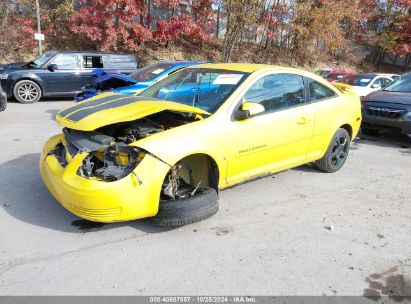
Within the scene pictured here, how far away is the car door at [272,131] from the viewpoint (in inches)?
163

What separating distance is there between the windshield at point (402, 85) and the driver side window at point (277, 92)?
4667 millimetres

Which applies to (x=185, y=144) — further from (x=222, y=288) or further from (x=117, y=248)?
(x=222, y=288)

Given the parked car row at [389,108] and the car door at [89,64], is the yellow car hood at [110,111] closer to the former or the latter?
the parked car row at [389,108]

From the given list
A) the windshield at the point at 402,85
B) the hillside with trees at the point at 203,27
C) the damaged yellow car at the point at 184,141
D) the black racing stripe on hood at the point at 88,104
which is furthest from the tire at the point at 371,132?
the hillside with trees at the point at 203,27

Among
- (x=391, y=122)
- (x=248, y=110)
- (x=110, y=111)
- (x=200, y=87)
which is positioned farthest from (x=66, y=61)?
(x=248, y=110)

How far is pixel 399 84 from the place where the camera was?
883cm

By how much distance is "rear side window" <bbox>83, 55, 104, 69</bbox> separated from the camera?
11.8 m

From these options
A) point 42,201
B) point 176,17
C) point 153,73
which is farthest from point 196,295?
point 176,17

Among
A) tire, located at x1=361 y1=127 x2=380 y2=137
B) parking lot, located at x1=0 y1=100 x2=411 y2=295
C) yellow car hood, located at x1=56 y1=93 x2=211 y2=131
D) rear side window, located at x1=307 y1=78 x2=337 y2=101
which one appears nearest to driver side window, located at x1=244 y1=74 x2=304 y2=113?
rear side window, located at x1=307 y1=78 x2=337 y2=101

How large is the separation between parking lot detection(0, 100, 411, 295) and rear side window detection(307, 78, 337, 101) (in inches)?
46.0

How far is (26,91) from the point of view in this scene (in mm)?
11055

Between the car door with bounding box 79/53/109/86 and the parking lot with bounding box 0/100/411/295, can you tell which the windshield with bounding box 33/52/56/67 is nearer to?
the car door with bounding box 79/53/109/86

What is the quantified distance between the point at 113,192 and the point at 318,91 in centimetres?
322

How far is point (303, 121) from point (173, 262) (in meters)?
2.53
